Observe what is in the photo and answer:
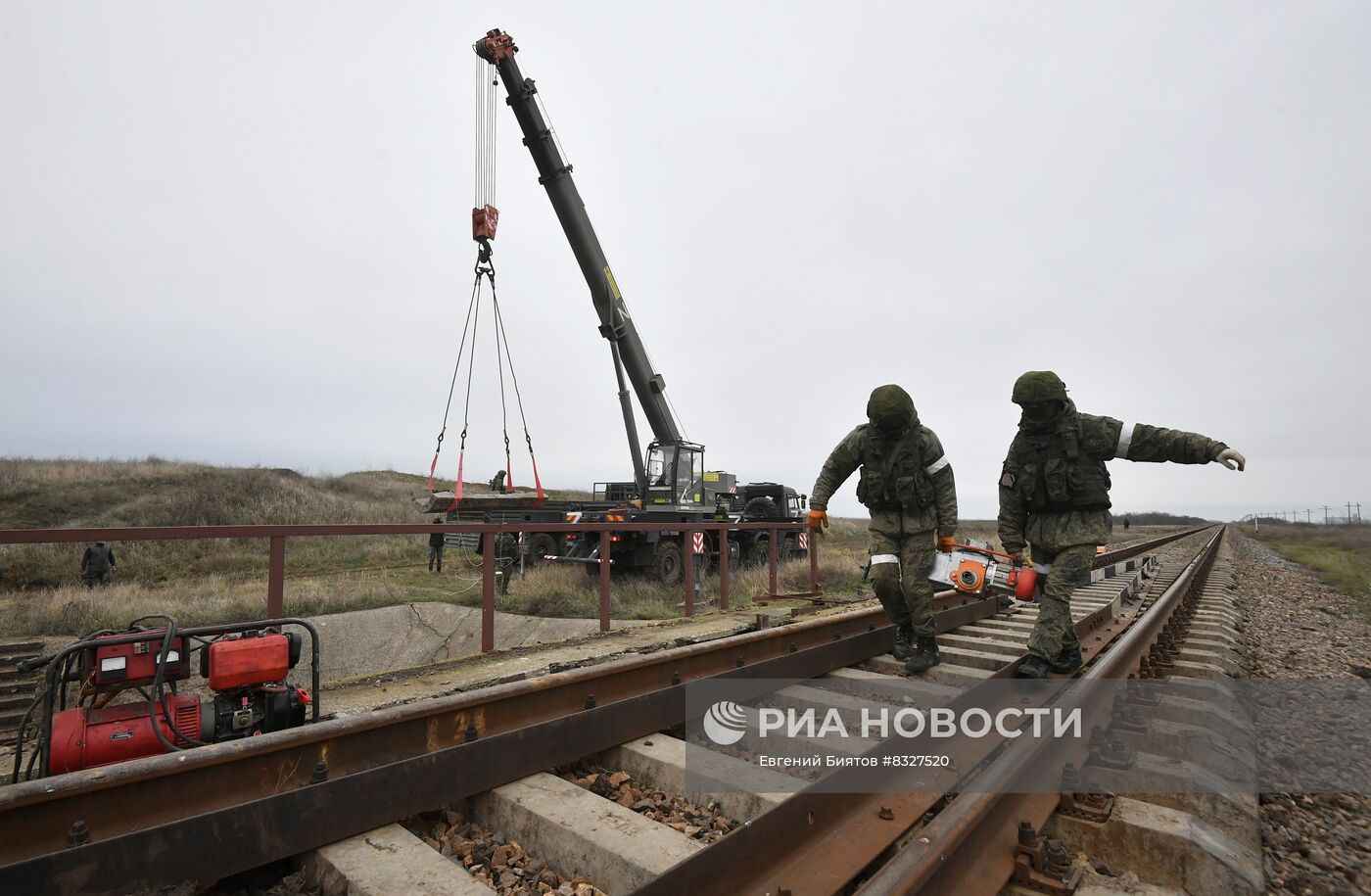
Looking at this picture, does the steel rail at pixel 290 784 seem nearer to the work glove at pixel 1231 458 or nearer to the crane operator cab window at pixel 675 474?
the work glove at pixel 1231 458

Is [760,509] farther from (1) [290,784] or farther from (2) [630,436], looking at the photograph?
(1) [290,784]

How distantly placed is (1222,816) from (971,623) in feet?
13.2

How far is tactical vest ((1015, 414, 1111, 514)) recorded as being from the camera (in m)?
4.27

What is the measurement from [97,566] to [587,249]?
443 inches

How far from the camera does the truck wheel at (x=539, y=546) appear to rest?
45.8 feet

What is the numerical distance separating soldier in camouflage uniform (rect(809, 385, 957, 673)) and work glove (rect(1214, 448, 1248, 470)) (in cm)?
146

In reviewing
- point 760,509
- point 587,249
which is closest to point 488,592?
point 587,249

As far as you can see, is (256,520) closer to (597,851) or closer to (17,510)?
(17,510)

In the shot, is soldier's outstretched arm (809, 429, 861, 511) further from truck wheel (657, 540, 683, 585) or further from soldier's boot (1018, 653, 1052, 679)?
truck wheel (657, 540, 683, 585)

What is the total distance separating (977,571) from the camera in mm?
4586

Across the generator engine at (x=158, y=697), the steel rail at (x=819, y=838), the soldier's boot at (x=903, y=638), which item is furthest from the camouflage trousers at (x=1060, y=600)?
the generator engine at (x=158, y=697)

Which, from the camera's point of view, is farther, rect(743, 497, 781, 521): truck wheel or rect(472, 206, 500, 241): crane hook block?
rect(743, 497, 781, 521): truck wheel

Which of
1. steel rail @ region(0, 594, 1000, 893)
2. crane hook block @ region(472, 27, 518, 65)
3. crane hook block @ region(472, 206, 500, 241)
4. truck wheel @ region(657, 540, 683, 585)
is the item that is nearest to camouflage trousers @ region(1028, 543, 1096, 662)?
steel rail @ region(0, 594, 1000, 893)

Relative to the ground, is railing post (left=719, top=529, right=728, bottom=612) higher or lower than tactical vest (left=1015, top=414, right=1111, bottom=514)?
lower
